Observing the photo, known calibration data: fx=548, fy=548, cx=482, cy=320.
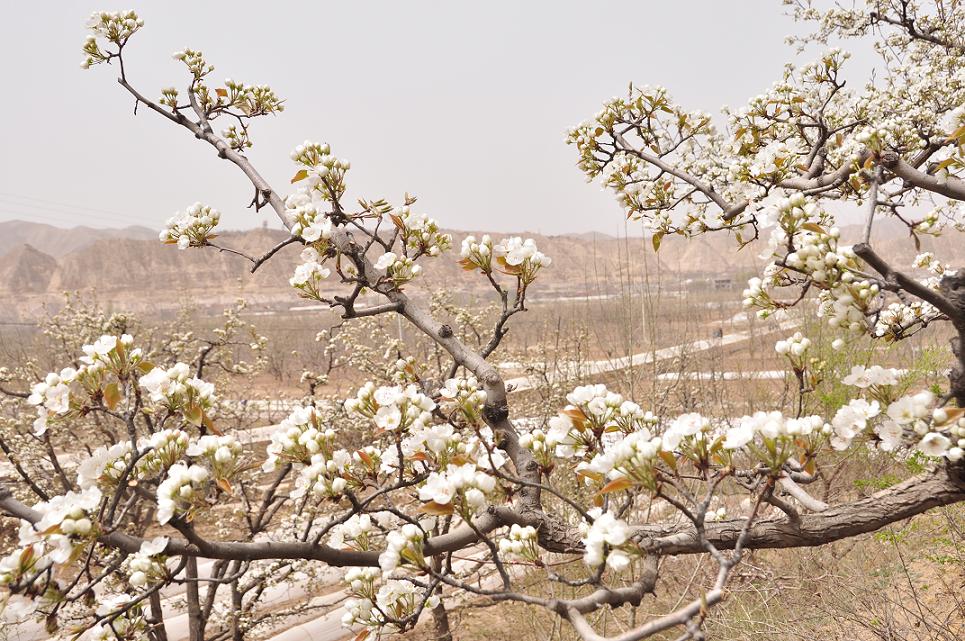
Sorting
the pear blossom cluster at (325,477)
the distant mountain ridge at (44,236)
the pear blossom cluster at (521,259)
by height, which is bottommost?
the pear blossom cluster at (325,477)

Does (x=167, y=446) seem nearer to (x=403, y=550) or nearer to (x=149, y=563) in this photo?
(x=149, y=563)

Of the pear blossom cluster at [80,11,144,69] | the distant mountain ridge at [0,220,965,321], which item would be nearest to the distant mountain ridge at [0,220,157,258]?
the distant mountain ridge at [0,220,965,321]

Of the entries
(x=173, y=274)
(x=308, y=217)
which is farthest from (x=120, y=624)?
(x=173, y=274)

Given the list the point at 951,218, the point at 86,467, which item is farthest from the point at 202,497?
the point at 951,218

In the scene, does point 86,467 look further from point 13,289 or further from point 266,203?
point 13,289

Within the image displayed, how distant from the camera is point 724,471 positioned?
3.22 feet

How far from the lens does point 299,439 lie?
45.9 inches

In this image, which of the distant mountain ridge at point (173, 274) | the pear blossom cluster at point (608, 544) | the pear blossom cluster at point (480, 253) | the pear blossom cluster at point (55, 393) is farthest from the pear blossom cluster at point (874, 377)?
the distant mountain ridge at point (173, 274)

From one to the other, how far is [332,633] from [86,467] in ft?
14.9

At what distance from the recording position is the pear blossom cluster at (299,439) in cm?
116

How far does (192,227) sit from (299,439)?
0.81 metres

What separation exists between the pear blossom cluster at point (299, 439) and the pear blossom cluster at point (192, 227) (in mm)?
717

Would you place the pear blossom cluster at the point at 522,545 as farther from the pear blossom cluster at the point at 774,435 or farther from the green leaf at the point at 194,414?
the green leaf at the point at 194,414

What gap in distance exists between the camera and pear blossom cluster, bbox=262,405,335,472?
3.81 feet
